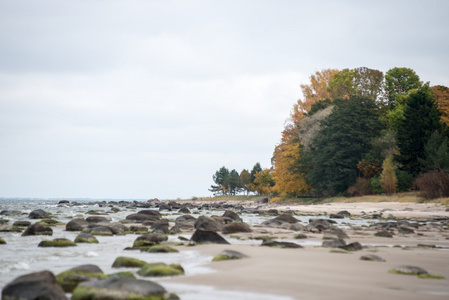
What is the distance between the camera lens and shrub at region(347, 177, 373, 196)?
35719 millimetres

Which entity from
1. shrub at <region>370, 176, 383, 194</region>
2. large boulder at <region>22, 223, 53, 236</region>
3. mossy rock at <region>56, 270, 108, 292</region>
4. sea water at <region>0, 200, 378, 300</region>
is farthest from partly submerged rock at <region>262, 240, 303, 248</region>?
shrub at <region>370, 176, 383, 194</region>

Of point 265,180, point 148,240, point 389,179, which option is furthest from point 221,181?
point 148,240

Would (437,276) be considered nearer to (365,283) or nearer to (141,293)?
(365,283)

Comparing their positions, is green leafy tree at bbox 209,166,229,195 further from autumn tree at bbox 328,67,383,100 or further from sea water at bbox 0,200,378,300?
sea water at bbox 0,200,378,300

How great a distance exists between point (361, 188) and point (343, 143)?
5.37 meters

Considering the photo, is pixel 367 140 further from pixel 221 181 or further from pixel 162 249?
pixel 221 181

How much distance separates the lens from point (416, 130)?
3625 centimetres

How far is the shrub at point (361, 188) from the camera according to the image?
117ft

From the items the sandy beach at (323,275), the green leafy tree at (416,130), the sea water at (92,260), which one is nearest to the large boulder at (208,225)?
the sea water at (92,260)

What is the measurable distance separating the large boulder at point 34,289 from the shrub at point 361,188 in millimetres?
34737

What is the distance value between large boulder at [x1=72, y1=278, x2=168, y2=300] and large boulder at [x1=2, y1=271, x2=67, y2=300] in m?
0.20

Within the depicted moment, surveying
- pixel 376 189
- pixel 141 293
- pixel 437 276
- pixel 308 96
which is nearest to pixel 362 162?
pixel 376 189

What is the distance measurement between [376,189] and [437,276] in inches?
1222

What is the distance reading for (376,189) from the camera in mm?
34312
